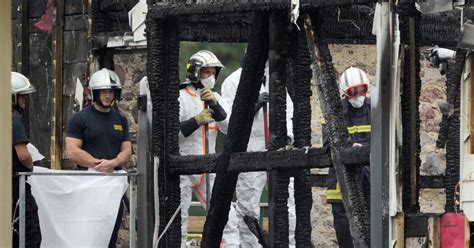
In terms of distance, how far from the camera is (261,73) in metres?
12.0

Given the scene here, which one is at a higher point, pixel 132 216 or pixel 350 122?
pixel 350 122

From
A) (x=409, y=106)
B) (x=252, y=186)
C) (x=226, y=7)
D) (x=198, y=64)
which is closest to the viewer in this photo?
(x=409, y=106)

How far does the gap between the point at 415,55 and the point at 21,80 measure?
4537 millimetres

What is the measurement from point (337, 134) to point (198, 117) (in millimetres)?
3754

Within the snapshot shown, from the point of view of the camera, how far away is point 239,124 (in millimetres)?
12047

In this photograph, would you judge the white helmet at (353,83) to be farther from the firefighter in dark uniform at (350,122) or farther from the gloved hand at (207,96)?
the gloved hand at (207,96)

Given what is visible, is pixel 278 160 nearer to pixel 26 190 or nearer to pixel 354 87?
Answer: pixel 26 190

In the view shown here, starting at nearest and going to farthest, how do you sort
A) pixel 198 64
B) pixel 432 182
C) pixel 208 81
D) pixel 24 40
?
pixel 198 64 → pixel 208 81 → pixel 432 182 → pixel 24 40

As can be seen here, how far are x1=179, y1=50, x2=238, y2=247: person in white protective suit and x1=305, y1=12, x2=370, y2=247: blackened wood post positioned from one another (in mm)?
3395

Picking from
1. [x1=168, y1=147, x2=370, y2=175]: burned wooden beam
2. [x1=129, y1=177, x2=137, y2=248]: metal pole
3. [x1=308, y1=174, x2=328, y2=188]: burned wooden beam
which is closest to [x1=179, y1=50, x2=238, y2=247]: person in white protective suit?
[x1=129, y1=177, x2=137, y2=248]: metal pole

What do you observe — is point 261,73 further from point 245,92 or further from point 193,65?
point 193,65

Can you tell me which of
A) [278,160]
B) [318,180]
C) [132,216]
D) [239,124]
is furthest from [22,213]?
[318,180]

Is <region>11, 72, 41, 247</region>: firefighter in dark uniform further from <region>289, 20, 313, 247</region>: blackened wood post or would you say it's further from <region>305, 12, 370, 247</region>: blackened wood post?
<region>305, 12, 370, 247</region>: blackened wood post

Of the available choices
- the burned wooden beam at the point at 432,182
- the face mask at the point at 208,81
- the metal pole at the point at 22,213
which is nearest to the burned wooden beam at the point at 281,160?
the metal pole at the point at 22,213
